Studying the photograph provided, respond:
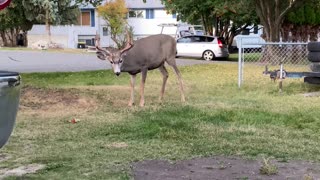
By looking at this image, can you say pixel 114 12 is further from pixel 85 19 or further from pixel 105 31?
pixel 85 19

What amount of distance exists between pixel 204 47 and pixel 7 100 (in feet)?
92.6

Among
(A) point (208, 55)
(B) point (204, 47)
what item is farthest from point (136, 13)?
(A) point (208, 55)

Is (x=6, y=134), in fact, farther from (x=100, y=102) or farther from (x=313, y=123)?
(x=100, y=102)

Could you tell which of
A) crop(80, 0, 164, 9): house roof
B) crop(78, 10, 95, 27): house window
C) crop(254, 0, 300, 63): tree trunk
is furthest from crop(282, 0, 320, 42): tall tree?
crop(78, 10, 95, 27): house window

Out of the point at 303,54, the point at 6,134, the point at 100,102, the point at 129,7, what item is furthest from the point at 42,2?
the point at 129,7

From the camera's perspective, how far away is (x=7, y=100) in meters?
4.32

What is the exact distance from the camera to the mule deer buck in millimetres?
10695

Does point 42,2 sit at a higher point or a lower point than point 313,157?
higher

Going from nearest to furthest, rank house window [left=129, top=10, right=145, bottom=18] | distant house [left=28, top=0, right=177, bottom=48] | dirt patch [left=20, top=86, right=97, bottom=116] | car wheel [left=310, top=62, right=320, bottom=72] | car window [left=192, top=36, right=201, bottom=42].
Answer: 1. dirt patch [left=20, top=86, right=97, bottom=116]
2. car wheel [left=310, top=62, right=320, bottom=72]
3. car window [left=192, top=36, right=201, bottom=42]
4. distant house [left=28, top=0, right=177, bottom=48]
5. house window [left=129, top=10, right=145, bottom=18]

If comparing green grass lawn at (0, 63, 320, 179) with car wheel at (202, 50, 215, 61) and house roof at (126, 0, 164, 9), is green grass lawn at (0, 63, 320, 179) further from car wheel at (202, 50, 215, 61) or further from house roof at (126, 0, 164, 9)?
house roof at (126, 0, 164, 9)

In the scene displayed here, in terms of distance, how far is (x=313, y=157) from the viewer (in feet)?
22.5

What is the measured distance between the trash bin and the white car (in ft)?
91.1

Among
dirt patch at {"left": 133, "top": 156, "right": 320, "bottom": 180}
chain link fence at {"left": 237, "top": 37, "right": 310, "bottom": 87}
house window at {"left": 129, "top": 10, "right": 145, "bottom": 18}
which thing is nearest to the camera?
dirt patch at {"left": 133, "top": 156, "right": 320, "bottom": 180}

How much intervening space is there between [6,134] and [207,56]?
28.0 m
